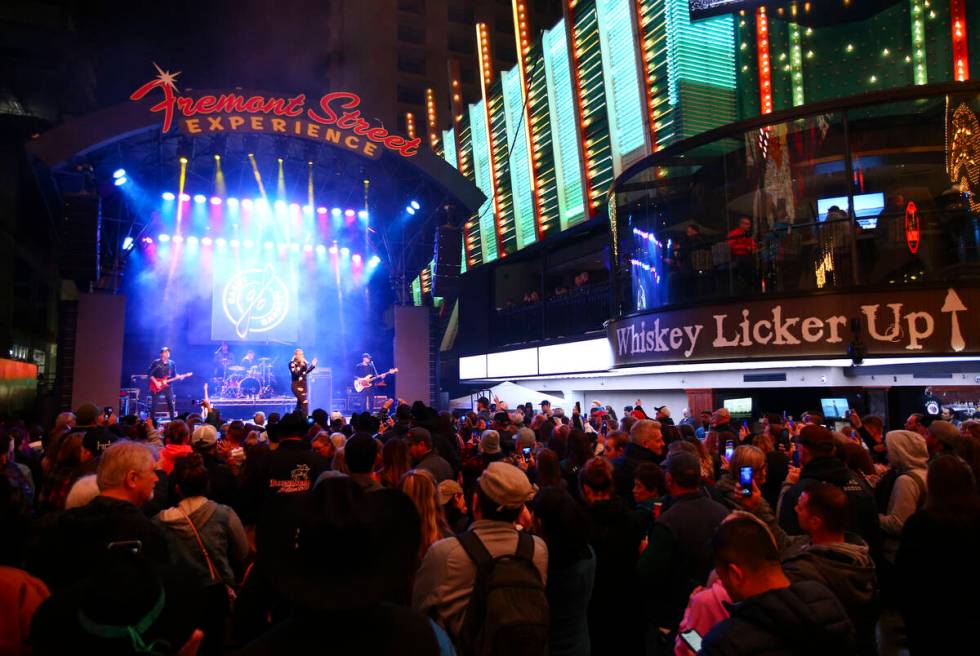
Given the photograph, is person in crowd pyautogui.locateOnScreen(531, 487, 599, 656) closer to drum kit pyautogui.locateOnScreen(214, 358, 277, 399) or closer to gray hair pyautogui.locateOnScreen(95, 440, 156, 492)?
gray hair pyautogui.locateOnScreen(95, 440, 156, 492)

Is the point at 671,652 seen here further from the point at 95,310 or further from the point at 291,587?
the point at 95,310

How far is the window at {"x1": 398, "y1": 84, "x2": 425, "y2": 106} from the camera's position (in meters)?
41.7

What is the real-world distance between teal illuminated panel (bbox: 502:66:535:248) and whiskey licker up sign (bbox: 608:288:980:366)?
12.5m

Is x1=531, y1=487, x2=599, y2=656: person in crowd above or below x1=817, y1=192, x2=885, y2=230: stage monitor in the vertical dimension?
below

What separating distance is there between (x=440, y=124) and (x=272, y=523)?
37633 millimetres

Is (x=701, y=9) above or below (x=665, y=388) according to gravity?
above

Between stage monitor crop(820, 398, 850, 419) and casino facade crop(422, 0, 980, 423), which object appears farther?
stage monitor crop(820, 398, 850, 419)

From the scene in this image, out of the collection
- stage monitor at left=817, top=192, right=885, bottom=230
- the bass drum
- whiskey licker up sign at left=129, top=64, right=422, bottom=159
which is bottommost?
the bass drum

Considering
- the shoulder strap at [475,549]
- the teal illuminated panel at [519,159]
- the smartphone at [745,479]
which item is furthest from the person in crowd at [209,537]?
the teal illuminated panel at [519,159]

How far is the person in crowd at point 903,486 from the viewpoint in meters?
4.75

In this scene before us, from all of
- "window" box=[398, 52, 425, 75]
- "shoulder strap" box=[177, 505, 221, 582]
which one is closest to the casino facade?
"shoulder strap" box=[177, 505, 221, 582]

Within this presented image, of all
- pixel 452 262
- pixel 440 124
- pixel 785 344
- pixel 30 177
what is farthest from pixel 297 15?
pixel 785 344

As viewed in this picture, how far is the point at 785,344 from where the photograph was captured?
11523 millimetres

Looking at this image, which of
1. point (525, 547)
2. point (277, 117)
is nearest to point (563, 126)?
point (277, 117)
